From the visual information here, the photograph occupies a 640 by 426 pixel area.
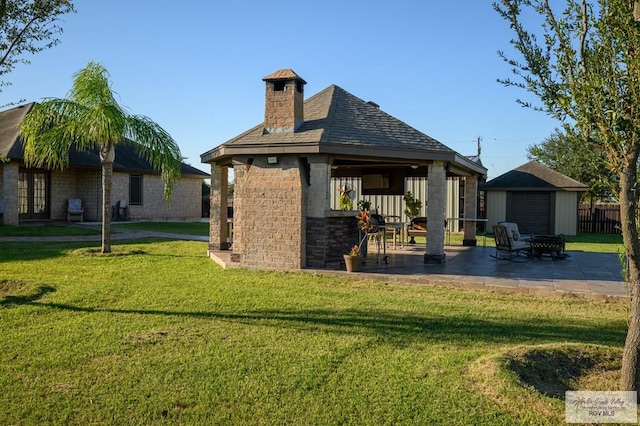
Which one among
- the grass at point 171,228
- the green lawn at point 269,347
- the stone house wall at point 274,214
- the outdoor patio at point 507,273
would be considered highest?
the stone house wall at point 274,214

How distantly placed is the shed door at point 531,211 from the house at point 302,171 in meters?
13.4

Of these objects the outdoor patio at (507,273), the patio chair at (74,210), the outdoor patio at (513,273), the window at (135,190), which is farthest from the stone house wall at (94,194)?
the outdoor patio at (513,273)

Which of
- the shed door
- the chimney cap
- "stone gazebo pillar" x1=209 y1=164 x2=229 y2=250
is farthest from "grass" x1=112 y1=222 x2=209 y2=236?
the shed door

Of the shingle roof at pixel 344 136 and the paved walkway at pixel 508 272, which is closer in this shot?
the paved walkway at pixel 508 272

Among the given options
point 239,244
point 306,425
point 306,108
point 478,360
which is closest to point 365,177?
point 306,108

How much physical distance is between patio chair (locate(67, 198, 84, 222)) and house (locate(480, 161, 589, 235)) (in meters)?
18.7

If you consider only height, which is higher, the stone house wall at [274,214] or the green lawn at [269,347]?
the stone house wall at [274,214]

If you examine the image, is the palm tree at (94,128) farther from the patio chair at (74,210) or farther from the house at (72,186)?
the patio chair at (74,210)

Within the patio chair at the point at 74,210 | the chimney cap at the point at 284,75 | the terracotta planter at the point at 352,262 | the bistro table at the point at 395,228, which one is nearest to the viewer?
the terracotta planter at the point at 352,262

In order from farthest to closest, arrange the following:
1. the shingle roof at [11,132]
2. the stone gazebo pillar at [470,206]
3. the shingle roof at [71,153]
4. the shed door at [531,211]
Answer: the shed door at [531,211] → the shingle roof at [71,153] → the shingle roof at [11,132] → the stone gazebo pillar at [470,206]

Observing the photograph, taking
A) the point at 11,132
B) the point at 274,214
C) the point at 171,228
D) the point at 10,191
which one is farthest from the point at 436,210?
the point at 11,132

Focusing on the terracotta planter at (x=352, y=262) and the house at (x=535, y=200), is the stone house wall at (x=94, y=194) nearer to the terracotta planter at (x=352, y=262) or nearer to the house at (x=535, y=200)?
the terracotta planter at (x=352, y=262)

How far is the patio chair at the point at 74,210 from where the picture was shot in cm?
2159

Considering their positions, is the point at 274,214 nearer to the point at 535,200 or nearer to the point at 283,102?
the point at 283,102
